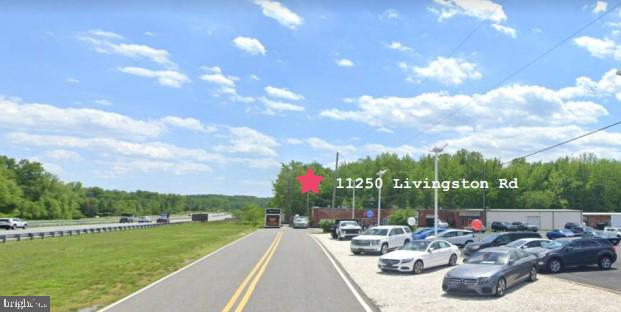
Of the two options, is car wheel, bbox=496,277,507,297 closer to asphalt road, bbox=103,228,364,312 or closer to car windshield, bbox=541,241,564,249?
asphalt road, bbox=103,228,364,312

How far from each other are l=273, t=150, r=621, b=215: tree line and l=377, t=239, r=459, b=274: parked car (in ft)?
286

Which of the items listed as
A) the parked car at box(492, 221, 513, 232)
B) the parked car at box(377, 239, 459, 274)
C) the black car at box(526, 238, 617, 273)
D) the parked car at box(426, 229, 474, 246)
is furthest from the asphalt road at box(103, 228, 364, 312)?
the parked car at box(492, 221, 513, 232)

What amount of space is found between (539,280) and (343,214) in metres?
67.0

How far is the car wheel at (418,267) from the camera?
20.1 metres

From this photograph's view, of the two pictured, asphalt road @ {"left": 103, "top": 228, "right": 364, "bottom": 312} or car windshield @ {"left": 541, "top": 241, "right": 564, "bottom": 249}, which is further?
car windshield @ {"left": 541, "top": 241, "right": 564, "bottom": 249}

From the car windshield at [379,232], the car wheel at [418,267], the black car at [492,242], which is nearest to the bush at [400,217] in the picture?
the car windshield at [379,232]

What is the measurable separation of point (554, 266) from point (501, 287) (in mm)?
7845

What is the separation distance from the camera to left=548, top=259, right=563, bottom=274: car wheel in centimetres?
2108

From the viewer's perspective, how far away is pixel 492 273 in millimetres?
14805

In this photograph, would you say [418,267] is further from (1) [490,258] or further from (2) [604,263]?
(2) [604,263]

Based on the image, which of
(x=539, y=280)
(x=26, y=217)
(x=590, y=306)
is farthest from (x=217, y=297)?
(x=26, y=217)

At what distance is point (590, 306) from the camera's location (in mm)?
13055

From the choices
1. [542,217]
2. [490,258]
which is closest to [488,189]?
[542,217]

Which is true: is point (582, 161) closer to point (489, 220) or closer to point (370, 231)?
point (489, 220)
